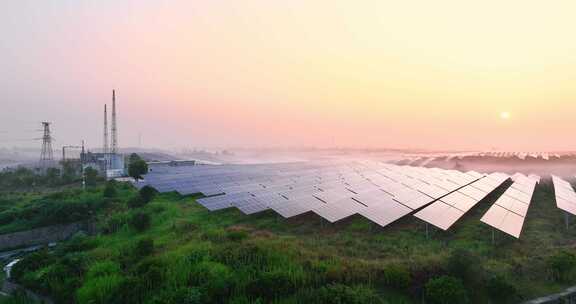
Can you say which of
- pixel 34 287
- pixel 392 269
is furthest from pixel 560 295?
pixel 34 287

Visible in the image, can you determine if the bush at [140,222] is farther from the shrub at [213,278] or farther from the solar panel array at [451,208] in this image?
the solar panel array at [451,208]

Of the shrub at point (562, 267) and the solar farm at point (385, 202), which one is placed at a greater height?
the solar farm at point (385, 202)

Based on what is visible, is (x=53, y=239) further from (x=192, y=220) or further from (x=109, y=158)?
(x=109, y=158)

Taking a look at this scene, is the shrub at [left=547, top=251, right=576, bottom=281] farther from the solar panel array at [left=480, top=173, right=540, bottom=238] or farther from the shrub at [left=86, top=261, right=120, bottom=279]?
the shrub at [left=86, top=261, right=120, bottom=279]

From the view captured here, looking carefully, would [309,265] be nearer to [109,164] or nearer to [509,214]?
[509,214]

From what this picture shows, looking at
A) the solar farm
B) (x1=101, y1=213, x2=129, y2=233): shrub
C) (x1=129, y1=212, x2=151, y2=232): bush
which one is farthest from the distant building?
(x1=129, y1=212, x2=151, y2=232): bush

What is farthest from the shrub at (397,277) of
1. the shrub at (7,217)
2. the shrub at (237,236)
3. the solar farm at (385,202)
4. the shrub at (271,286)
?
the shrub at (7,217)
